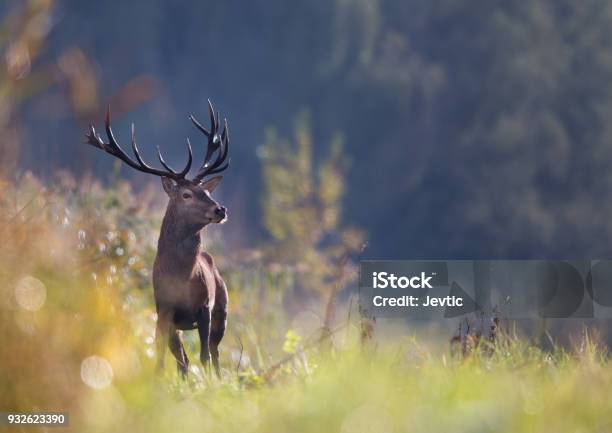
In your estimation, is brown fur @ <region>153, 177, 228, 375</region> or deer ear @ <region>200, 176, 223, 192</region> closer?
brown fur @ <region>153, 177, 228, 375</region>

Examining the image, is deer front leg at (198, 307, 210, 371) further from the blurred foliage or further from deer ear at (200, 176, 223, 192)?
the blurred foliage

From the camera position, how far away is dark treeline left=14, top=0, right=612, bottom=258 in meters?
24.0

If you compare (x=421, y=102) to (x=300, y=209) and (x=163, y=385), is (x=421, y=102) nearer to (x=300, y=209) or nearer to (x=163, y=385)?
(x=300, y=209)

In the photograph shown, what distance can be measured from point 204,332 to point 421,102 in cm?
2248

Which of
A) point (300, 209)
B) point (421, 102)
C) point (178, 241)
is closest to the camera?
point (178, 241)

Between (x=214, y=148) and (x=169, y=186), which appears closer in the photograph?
(x=169, y=186)

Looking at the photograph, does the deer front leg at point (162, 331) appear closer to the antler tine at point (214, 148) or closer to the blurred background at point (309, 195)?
the blurred background at point (309, 195)

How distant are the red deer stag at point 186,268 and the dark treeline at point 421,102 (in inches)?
674

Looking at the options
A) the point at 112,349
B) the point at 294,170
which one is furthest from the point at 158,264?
the point at 294,170

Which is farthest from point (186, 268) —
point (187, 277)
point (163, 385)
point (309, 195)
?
point (309, 195)

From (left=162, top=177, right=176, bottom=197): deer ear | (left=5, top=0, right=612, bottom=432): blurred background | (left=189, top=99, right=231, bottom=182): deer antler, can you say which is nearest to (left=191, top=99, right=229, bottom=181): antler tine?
(left=189, top=99, right=231, bottom=182): deer antler

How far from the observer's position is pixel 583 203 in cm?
2347

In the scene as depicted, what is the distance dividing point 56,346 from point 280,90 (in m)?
27.2

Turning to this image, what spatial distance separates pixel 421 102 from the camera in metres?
27.0
